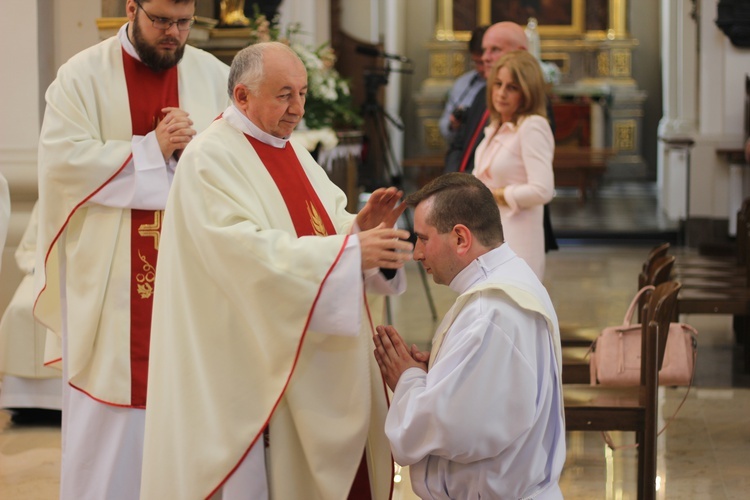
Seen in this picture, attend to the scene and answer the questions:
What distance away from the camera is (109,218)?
3.64m

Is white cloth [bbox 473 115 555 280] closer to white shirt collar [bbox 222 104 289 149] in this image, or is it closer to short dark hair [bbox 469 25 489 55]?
short dark hair [bbox 469 25 489 55]

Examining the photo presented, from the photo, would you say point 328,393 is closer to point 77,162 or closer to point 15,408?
point 77,162

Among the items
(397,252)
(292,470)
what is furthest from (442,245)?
(292,470)

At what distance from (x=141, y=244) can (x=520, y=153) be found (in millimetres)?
1950

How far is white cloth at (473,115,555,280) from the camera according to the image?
4.89m

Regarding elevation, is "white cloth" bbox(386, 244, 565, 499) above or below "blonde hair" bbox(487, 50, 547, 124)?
below

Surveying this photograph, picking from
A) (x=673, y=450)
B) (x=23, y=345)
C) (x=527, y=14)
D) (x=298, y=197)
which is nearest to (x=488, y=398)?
(x=298, y=197)

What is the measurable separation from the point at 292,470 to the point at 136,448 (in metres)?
0.84

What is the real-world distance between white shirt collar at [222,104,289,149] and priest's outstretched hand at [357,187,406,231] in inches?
12.1

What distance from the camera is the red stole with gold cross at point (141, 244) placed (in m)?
3.63

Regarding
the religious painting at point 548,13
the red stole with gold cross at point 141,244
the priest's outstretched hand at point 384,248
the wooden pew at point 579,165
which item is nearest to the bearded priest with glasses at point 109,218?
the red stole with gold cross at point 141,244

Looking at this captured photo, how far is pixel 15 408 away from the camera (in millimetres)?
5652

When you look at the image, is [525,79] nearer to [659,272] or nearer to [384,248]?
[659,272]

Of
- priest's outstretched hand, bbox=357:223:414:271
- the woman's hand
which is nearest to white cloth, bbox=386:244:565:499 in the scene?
priest's outstretched hand, bbox=357:223:414:271
